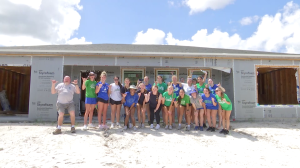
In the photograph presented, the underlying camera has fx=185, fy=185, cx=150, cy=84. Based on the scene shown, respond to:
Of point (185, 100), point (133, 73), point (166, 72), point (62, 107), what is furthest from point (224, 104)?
point (62, 107)

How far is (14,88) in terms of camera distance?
9.70 m

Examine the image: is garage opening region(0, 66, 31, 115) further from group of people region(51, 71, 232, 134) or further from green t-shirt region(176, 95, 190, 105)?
green t-shirt region(176, 95, 190, 105)

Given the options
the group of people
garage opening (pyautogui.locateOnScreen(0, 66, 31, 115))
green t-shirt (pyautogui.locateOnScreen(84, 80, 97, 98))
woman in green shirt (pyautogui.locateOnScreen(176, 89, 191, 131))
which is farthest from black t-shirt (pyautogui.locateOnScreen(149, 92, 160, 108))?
garage opening (pyautogui.locateOnScreen(0, 66, 31, 115))

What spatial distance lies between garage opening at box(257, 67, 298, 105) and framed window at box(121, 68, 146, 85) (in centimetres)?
633

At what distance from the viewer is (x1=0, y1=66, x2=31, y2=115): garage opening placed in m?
8.53

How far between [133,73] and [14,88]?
671cm

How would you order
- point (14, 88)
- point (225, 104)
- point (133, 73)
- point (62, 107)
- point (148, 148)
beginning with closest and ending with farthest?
point (148, 148) < point (62, 107) < point (225, 104) < point (133, 73) < point (14, 88)

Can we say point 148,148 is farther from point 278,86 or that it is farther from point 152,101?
point 278,86

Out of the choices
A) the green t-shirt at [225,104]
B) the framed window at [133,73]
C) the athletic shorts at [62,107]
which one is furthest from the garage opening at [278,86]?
the athletic shorts at [62,107]

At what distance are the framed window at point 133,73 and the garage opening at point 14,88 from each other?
16.7 feet

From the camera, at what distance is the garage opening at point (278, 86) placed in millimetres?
8830

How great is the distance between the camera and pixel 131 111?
5109 millimetres

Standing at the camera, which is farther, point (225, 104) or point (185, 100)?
point (185, 100)

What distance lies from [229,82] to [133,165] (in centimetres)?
580
